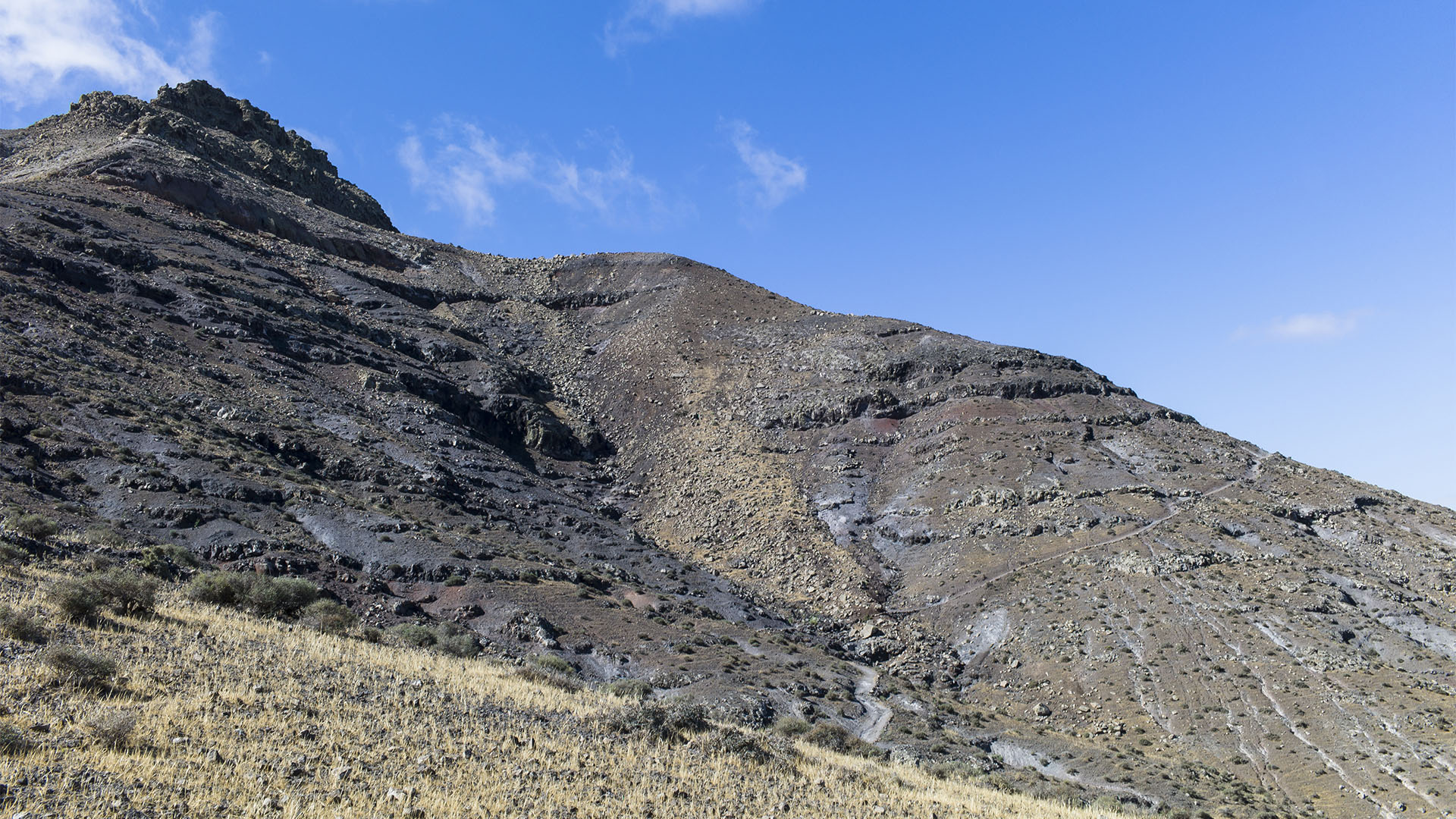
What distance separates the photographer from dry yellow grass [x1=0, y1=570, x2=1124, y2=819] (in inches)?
372

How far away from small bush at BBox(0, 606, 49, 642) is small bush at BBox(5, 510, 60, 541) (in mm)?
12353

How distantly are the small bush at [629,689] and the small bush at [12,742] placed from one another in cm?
1206

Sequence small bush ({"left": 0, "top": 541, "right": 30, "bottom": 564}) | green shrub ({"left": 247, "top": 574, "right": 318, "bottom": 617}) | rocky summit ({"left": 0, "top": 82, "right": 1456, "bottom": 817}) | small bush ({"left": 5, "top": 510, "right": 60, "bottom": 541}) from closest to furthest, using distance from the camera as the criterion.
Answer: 1. small bush ({"left": 0, "top": 541, "right": 30, "bottom": 564})
2. green shrub ({"left": 247, "top": 574, "right": 318, "bottom": 617})
3. small bush ({"left": 5, "top": 510, "right": 60, "bottom": 541})
4. rocky summit ({"left": 0, "top": 82, "right": 1456, "bottom": 817})

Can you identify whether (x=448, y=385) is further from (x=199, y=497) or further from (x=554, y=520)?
(x=199, y=497)

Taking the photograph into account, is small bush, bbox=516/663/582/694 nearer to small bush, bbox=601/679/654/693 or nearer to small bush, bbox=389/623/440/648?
small bush, bbox=601/679/654/693

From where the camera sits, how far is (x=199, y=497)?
35.2 meters

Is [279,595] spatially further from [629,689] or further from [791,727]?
[791,727]

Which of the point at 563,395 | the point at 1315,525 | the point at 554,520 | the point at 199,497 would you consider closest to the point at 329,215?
the point at 563,395

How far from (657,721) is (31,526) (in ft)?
68.1

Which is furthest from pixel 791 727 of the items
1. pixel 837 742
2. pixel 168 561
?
pixel 168 561

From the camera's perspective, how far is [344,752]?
1159 centimetres

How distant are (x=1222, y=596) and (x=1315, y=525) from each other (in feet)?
34.9

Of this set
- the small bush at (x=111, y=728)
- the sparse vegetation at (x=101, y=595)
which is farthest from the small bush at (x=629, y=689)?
the small bush at (x=111, y=728)

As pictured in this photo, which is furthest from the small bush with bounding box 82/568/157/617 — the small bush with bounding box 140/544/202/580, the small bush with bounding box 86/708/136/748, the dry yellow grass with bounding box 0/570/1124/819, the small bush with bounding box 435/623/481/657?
the small bush with bounding box 435/623/481/657
